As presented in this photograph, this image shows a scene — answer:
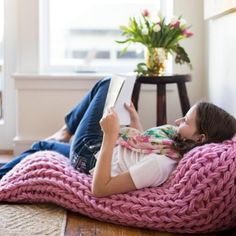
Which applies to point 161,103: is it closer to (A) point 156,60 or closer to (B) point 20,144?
(A) point 156,60

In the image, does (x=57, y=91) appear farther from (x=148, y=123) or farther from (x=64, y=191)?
(x=64, y=191)

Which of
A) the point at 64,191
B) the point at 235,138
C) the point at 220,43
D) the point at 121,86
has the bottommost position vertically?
the point at 64,191

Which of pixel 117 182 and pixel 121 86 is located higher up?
pixel 121 86

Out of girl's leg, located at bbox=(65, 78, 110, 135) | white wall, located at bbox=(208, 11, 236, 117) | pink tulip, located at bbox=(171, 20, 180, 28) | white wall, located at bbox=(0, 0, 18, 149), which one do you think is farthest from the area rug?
white wall, located at bbox=(0, 0, 18, 149)

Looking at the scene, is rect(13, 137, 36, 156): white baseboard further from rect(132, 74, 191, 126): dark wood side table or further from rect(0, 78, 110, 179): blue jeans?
rect(132, 74, 191, 126): dark wood side table

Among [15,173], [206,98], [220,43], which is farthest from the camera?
[206,98]

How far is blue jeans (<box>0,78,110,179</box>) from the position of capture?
1.79 m

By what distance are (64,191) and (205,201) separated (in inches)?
Result: 18.4

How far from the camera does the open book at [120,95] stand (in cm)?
186

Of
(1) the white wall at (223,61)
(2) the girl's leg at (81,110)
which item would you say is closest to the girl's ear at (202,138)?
(1) the white wall at (223,61)

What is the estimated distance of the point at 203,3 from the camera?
8.86ft

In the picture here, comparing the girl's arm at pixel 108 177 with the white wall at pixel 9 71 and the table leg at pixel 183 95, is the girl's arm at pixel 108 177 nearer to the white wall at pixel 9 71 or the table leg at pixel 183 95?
the table leg at pixel 183 95

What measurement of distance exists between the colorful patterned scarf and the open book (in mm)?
134

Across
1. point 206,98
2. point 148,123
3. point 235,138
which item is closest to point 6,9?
point 148,123
